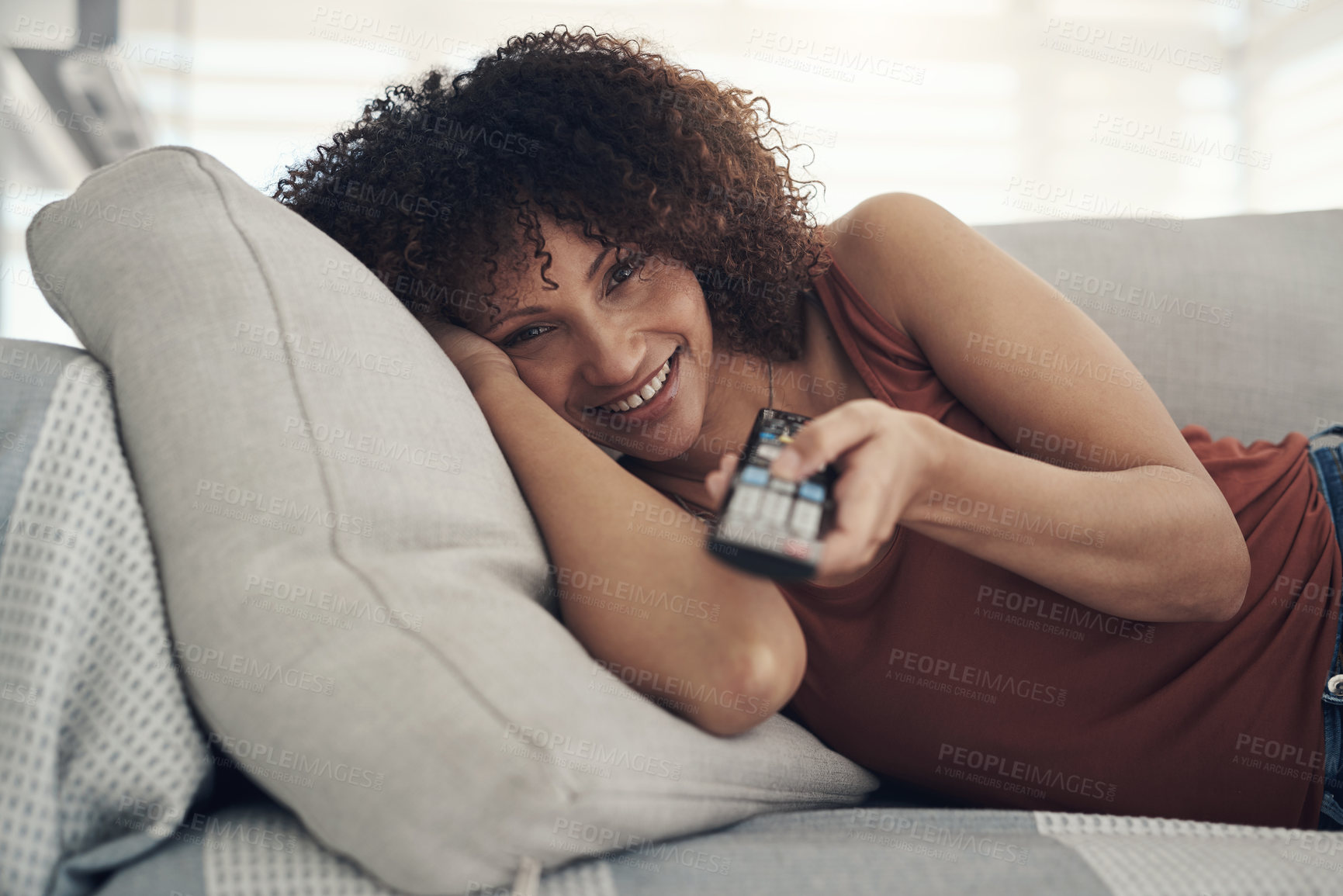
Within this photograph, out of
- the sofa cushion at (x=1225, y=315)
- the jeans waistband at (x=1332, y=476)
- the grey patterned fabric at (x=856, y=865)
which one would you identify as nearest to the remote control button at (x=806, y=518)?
the grey patterned fabric at (x=856, y=865)

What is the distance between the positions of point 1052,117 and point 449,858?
2489mm

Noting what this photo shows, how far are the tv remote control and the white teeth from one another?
0.34m

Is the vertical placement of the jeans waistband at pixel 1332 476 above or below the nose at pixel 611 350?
below

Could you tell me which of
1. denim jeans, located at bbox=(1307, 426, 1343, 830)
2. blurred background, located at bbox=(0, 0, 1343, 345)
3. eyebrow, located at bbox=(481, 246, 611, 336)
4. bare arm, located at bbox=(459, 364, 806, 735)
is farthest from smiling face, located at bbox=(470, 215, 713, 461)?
blurred background, located at bbox=(0, 0, 1343, 345)

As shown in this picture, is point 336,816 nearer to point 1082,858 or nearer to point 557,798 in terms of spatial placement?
point 557,798

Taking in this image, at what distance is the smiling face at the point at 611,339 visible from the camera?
2.48 ft

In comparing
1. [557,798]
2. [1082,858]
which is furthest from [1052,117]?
[557,798]

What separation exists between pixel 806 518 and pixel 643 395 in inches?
16.1

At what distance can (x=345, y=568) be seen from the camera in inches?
18.7

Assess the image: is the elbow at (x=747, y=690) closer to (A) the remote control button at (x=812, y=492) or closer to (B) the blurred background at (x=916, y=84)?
(A) the remote control button at (x=812, y=492)

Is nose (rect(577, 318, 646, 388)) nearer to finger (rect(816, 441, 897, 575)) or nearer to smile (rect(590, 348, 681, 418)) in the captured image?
smile (rect(590, 348, 681, 418))

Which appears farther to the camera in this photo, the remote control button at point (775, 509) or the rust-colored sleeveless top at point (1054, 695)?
the rust-colored sleeveless top at point (1054, 695)

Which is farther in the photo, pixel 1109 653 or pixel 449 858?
pixel 1109 653

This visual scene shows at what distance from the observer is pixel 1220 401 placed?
116cm
